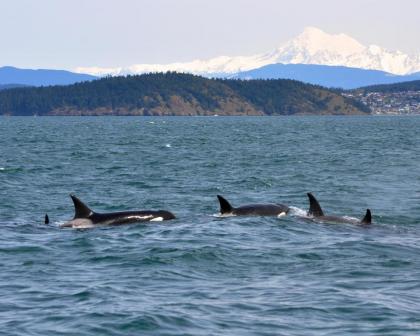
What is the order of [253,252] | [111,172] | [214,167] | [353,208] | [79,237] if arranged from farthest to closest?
[214,167], [111,172], [353,208], [79,237], [253,252]

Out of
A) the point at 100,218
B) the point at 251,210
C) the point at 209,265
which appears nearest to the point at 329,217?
the point at 251,210

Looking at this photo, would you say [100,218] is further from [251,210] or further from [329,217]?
[329,217]

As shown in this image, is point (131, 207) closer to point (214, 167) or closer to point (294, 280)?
point (294, 280)

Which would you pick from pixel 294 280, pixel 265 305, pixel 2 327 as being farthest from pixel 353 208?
pixel 2 327

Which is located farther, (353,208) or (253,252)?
(353,208)

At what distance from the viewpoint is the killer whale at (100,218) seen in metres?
26.8

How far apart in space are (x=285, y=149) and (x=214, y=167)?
938 inches

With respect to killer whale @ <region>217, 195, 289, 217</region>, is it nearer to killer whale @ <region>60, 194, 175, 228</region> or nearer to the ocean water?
the ocean water

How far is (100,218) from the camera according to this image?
89.0 feet

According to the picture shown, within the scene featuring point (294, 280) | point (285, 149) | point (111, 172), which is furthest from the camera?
point (285, 149)

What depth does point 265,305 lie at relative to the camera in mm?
16594

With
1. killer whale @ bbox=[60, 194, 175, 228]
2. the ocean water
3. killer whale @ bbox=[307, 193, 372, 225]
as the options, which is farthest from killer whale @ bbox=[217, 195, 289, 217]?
killer whale @ bbox=[60, 194, 175, 228]

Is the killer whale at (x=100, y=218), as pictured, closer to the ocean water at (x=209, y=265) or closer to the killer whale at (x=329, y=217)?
the ocean water at (x=209, y=265)

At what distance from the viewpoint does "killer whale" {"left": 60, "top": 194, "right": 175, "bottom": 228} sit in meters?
26.8
